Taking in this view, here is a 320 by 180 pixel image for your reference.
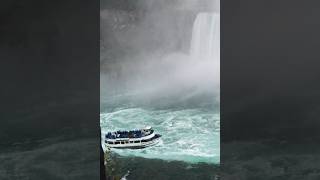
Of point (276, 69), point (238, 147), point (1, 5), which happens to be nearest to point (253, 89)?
point (276, 69)

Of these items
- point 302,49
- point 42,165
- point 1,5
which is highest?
point 1,5

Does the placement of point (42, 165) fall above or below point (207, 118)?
below

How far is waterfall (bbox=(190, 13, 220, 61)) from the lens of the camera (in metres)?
4.18

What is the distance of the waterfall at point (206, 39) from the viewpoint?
4.18 meters

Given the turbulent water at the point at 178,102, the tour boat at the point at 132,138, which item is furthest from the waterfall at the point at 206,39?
the tour boat at the point at 132,138

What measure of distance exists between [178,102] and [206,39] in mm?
637

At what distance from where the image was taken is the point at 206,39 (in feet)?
13.8

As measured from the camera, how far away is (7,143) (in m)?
4.06

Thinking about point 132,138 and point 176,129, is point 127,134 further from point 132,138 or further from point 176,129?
point 176,129

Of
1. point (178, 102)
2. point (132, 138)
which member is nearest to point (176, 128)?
point (178, 102)

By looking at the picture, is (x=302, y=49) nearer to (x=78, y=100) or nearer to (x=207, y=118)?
(x=207, y=118)

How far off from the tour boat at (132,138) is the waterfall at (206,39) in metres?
0.82

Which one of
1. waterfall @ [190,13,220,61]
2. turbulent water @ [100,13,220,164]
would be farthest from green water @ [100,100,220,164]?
waterfall @ [190,13,220,61]

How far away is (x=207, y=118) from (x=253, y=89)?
0.50 m
